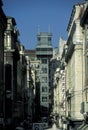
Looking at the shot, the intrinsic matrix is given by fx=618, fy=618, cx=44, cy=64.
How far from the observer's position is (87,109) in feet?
226

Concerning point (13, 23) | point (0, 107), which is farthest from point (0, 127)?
point (13, 23)

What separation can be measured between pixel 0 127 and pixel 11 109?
2164 cm

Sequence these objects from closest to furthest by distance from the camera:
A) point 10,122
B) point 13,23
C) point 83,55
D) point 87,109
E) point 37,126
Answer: point 37,126 → point 87,109 → point 83,55 → point 10,122 → point 13,23

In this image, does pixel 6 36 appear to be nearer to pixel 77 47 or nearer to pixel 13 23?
pixel 13 23

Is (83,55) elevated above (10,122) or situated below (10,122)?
above

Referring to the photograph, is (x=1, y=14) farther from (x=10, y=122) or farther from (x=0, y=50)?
(x=10, y=122)

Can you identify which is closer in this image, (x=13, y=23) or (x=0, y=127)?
(x=0, y=127)

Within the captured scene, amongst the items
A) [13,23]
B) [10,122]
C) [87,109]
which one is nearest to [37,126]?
[87,109]

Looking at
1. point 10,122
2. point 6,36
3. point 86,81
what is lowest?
point 10,122

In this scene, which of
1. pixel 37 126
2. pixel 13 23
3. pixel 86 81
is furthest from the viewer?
pixel 13 23

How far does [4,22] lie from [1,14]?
4806 mm

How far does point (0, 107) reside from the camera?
276 feet

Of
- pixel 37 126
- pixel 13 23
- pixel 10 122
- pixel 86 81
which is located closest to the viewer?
pixel 37 126

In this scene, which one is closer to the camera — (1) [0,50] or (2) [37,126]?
(2) [37,126]
